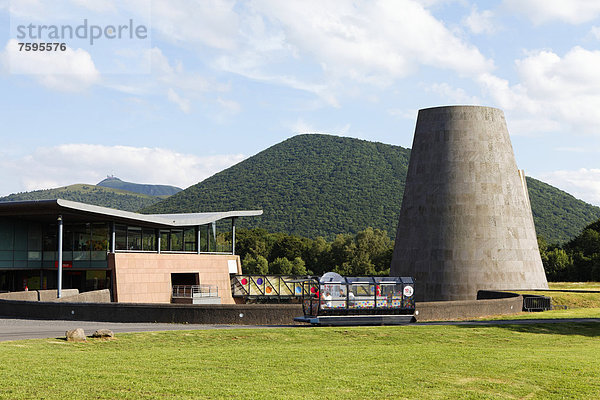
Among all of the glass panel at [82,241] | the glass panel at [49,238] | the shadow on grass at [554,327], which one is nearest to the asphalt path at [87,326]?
the shadow on grass at [554,327]

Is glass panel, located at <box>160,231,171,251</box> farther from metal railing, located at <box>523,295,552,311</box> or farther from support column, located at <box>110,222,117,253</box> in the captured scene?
metal railing, located at <box>523,295,552,311</box>

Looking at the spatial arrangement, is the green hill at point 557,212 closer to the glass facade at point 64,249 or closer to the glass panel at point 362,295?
the glass facade at point 64,249

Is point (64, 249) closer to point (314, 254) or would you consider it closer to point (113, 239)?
point (113, 239)

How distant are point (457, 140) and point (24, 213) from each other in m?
32.5

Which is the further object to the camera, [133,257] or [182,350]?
[133,257]

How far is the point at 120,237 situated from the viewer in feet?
154

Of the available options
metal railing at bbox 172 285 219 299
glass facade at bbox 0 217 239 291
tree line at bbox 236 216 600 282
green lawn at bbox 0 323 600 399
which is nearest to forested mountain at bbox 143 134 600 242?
tree line at bbox 236 216 600 282

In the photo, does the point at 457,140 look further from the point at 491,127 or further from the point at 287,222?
the point at 287,222

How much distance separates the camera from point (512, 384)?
1389 centimetres

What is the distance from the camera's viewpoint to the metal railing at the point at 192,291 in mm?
49938

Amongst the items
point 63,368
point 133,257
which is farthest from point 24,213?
point 63,368

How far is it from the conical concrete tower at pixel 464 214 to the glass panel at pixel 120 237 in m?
21.5

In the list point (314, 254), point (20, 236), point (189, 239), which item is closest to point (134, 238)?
point (20, 236)

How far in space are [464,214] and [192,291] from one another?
23.1 m
